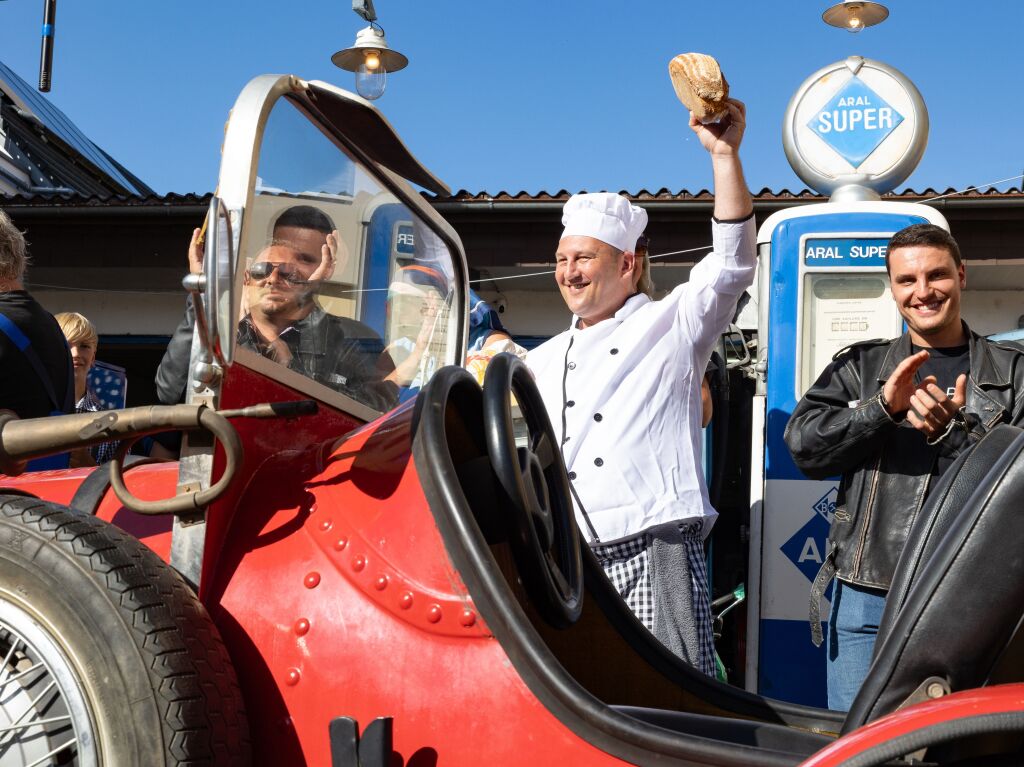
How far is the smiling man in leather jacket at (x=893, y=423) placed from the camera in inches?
113

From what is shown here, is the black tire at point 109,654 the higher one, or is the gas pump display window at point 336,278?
the gas pump display window at point 336,278

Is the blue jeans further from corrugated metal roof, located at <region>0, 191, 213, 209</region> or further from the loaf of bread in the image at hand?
corrugated metal roof, located at <region>0, 191, 213, 209</region>

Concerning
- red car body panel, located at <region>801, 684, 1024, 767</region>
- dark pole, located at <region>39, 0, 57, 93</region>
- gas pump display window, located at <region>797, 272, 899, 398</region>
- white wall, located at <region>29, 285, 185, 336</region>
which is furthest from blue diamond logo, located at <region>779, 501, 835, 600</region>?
white wall, located at <region>29, 285, 185, 336</region>

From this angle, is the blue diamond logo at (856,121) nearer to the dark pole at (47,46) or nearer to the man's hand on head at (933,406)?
the man's hand on head at (933,406)

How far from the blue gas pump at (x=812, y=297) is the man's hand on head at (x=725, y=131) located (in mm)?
1891

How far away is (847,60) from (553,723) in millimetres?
4536

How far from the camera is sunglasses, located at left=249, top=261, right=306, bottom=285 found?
1.95m

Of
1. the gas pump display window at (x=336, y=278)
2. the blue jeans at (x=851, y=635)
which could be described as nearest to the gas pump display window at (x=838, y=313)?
the blue jeans at (x=851, y=635)

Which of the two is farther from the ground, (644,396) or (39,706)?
(644,396)

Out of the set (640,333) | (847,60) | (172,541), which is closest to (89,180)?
(847,60)

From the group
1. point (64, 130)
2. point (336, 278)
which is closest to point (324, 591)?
point (336, 278)

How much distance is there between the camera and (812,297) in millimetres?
4852

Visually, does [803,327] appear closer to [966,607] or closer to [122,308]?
[966,607]

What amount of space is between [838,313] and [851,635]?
216 centimetres
